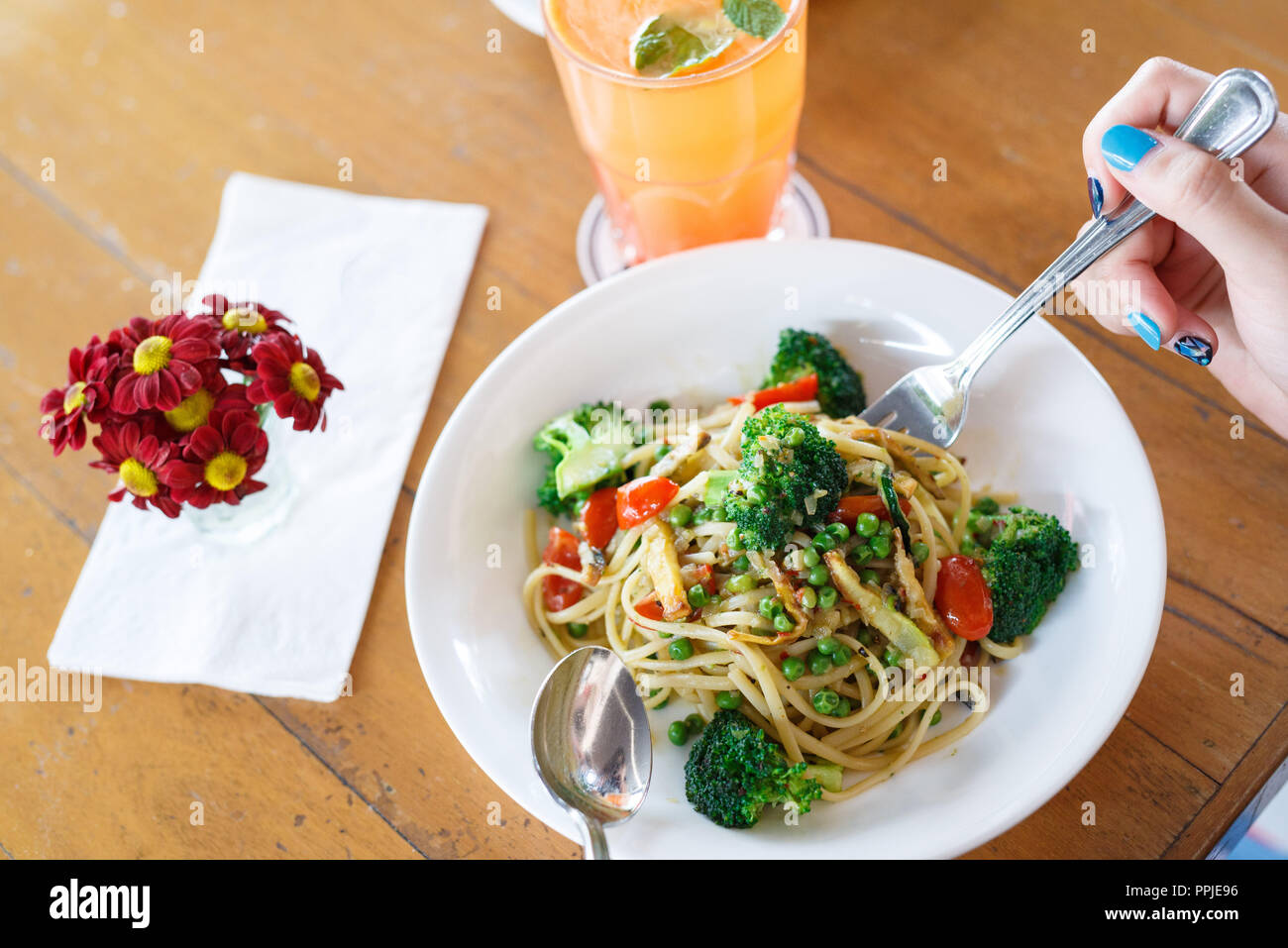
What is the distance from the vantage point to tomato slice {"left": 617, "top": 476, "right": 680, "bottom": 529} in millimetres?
2186

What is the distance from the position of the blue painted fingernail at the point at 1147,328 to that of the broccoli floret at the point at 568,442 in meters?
1.27

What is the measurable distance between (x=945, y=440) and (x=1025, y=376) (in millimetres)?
231

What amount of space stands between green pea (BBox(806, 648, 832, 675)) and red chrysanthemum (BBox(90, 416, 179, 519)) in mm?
1478

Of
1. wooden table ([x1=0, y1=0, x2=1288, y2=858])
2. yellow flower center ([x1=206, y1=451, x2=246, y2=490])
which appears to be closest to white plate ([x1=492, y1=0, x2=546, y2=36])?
wooden table ([x1=0, y1=0, x2=1288, y2=858])

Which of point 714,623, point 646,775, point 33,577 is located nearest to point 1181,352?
point 714,623

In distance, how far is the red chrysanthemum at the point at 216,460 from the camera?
82.1 inches

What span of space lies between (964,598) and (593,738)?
0.85m

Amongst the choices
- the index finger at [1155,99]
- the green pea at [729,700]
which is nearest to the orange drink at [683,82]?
the index finger at [1155,99]

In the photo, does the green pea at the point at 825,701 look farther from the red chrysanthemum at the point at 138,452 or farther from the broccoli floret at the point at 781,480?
the red chrysanthemum at the point at 138,452

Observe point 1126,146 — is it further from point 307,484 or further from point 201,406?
point 307,484

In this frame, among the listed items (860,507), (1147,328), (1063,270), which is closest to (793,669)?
(860,507)
